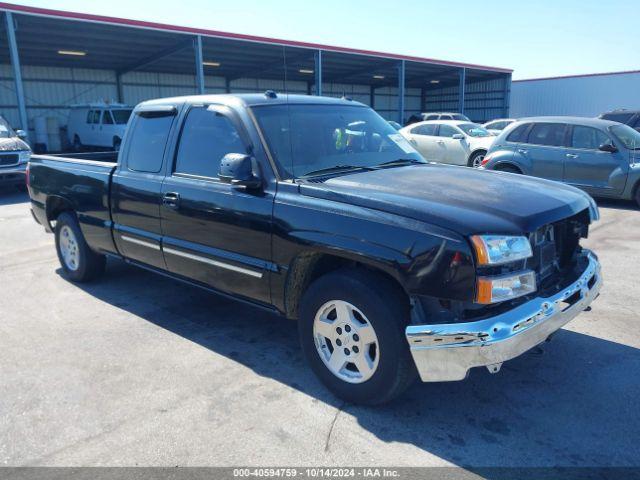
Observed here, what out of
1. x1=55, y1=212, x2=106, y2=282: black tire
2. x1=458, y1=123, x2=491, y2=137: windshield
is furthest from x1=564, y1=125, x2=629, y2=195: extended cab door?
x1=55, y1=212, x2=106, y2=282: black tire

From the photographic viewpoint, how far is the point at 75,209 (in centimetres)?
551

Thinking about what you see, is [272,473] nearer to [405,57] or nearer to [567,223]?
[567,223]

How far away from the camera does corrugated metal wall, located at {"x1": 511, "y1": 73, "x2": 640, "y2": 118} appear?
3023 cm

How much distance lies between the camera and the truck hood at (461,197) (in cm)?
288

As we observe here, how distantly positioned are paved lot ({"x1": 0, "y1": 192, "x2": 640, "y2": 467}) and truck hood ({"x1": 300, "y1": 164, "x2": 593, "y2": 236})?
114cm

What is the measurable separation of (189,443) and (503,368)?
2.17 meters

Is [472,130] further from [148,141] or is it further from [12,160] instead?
[148,141]

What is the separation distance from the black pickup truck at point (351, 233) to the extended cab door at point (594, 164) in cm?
690

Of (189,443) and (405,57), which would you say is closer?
(189,443)

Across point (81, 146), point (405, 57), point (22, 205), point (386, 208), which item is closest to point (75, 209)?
point (386, 208)

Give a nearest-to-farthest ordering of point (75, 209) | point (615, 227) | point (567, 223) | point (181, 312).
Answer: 1. point (567, 223)
2. point (181, 312)
3. point (75, 209)
4. point (615, 227)

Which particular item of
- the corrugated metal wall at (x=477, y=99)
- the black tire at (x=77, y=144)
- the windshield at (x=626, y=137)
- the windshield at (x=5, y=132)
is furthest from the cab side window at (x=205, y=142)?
the corrugated metal wall at (x=477, y=99)

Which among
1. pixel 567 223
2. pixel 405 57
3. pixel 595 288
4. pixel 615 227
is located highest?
pixel 405 57

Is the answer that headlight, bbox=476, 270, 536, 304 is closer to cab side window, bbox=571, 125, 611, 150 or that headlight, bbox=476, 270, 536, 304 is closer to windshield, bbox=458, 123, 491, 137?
cab side window, bbox=571, 125, 611, 150
